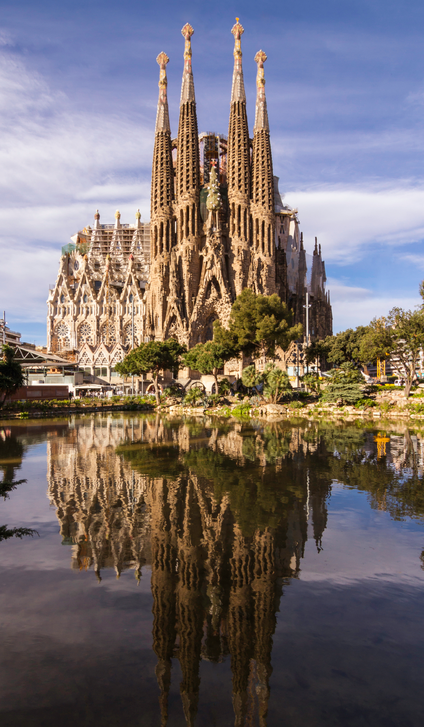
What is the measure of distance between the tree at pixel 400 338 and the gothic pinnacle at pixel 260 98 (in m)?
35.5

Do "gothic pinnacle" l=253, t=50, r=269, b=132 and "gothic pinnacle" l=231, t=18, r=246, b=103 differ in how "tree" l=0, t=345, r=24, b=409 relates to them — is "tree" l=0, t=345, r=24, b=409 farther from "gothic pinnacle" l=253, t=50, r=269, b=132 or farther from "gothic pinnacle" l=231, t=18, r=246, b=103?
"gothic pinnacle" l=231, t=18, r=246, b=103

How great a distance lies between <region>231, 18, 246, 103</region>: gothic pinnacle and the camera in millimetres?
57531

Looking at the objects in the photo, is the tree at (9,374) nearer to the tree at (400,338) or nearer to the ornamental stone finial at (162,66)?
the tree at (400,338)

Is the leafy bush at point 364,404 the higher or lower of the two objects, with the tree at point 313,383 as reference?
lower

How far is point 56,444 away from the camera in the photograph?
17203 mm

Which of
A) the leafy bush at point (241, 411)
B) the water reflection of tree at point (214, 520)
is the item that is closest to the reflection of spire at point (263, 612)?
the water reflection of tree at point (214, 520)

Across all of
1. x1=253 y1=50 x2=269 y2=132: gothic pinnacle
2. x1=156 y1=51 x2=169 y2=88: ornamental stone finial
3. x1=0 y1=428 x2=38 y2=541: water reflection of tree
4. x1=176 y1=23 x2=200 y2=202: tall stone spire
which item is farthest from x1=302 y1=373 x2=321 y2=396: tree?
x1=156 y1=51 x2=169 y2=88: ornamental stone finial

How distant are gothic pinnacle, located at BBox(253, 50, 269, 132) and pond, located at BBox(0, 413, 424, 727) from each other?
5779 centimetres

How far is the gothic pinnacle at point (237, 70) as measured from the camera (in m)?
57.5

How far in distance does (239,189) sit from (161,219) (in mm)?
10266

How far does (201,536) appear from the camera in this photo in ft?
22.5

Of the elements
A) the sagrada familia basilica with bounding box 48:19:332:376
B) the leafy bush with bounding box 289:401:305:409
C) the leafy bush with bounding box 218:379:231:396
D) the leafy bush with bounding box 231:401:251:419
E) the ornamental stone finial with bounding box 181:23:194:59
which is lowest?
the leafy bush with bounding box 231:401:251:419

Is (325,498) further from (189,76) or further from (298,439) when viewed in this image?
(189,76)

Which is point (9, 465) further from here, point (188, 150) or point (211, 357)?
point (188, 150)
